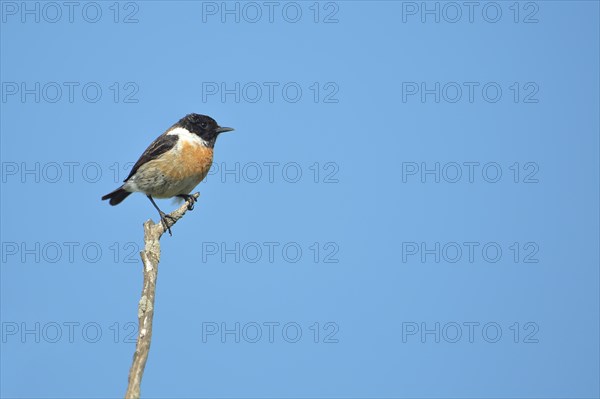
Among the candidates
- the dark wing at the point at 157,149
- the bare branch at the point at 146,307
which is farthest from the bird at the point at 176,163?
the bare branch at the point at 146,307

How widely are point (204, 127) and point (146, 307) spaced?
4.62m

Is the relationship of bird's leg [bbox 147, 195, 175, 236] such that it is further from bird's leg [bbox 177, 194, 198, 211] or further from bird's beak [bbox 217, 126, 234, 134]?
bird's beak [bbox 217, 126, 234, 134]

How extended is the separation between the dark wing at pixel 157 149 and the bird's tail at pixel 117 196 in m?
0.33

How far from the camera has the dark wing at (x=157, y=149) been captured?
433 inches

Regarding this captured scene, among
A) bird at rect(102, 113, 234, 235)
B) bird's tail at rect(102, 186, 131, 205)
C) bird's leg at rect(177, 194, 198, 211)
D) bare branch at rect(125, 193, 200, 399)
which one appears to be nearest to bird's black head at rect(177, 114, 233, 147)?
bird at rect(102, 113, 234, 235)

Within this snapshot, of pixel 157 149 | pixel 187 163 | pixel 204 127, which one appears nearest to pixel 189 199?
pixel 187 163

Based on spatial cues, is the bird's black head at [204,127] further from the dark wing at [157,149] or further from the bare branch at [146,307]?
the bare branch at [146,307]

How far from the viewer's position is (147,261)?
304 inches

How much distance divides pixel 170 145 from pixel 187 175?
51cm

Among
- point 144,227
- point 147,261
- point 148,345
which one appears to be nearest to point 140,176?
point 144,227

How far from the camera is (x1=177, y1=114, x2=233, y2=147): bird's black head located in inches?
447

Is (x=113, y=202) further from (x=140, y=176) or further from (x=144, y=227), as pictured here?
(x=144, y=227)

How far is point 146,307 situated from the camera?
7242 millimetres

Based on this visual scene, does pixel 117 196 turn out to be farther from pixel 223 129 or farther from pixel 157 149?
pixel 223 129
